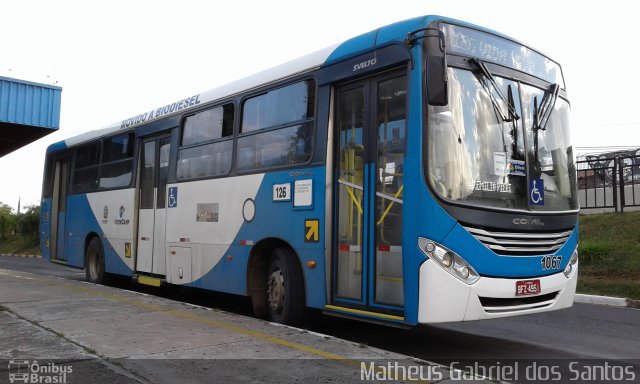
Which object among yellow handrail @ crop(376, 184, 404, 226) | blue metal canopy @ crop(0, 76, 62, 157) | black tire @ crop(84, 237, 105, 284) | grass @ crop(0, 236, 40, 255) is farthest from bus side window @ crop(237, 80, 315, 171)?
grass @ crop(0, 236, 40, 255)

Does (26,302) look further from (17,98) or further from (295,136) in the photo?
(17,98)

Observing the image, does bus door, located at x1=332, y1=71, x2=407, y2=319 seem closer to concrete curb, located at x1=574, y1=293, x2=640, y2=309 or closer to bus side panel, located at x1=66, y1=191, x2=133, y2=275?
bus side panel, located at x1=66, y1=191, x2=133, y2=275

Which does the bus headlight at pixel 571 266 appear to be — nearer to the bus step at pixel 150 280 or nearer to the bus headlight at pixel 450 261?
the bus headlight at pixel 450 261

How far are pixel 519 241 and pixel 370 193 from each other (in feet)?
5.11

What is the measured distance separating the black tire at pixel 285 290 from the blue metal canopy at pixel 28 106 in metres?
14.8

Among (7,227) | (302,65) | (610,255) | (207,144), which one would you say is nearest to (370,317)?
(302,65)

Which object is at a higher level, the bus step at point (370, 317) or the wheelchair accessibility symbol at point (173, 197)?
the wheelchair accessibility symbol at point (173, 197)

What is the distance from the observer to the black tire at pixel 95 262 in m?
11.9

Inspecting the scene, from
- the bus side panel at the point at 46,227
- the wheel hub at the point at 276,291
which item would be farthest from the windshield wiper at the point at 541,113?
the bus side panel at the point at 46,227

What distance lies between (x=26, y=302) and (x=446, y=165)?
6.40m

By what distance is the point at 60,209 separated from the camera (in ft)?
45.3

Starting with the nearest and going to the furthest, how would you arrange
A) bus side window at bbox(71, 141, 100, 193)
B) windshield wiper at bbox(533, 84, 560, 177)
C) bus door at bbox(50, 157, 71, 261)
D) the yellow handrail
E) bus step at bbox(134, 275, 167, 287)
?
1. the yellow handrail
2. windshield wiper at bbox(533, 84, 560, 177)
3. bus step at bbox(134, 275, 167, 287)
4. bus side window at bbox(71, 141, 100, 193)
5. bus door at bbox(50, 157, 71, 261)

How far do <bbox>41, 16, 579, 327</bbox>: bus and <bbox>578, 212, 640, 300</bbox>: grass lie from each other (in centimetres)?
577

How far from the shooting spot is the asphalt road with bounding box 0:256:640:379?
6043 mm
